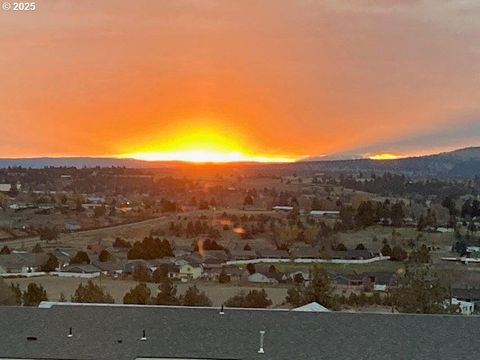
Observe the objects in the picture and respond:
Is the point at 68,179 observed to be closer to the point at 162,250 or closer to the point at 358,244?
the point at 162,250

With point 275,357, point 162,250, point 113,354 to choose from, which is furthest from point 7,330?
point 162,250

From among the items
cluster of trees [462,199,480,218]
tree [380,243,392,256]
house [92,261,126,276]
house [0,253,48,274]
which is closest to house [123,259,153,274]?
house [92,261,126,276]

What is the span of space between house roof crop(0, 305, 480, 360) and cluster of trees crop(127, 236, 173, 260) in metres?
27.1

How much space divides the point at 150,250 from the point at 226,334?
97.2 feet

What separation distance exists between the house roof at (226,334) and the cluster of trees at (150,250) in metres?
27.1

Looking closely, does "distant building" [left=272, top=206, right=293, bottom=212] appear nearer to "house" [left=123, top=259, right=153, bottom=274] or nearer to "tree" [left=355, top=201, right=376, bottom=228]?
"tree" [left=355, top=201, right=376, bottom=228]

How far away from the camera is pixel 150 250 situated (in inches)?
1650

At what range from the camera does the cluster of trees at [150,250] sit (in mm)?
41125

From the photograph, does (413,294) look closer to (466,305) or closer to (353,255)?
(466,305)

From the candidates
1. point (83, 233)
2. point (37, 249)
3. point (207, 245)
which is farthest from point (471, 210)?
point (37, 249)

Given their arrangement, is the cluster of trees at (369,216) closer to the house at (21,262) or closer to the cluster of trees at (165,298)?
the house at (21,262)

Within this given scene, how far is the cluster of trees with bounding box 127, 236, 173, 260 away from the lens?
41.1 meters

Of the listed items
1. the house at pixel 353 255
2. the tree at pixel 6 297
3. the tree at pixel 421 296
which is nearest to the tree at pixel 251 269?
the house at pixel 353 255

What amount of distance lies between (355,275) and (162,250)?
466 inches
